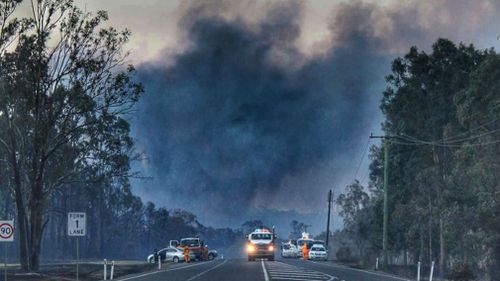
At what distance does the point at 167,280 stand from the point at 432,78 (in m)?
45.7

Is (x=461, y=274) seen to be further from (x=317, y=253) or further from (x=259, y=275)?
(x=317, y=253)

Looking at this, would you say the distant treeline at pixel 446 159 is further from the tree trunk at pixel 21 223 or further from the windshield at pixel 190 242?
the tree trunk at pixel 21 223

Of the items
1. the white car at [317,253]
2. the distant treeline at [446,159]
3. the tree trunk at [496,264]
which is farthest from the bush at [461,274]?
the white car at [317,253]

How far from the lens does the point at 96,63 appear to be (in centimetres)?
4569

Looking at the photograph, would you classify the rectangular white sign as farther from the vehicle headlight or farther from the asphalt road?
the vehicle headlight

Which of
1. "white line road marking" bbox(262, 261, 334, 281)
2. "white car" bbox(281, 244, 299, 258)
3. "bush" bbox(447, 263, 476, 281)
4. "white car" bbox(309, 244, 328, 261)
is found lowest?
"white car" bbox(281, 244, 299, 258)

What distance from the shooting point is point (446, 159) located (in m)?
69.9

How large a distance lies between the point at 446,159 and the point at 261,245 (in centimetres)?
1879

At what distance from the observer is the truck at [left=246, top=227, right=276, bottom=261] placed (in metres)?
67.5

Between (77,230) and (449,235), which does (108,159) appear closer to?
(77,230)

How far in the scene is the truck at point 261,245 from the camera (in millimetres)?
67500

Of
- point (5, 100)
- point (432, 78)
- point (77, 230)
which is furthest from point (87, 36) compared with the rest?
point (432, 78)

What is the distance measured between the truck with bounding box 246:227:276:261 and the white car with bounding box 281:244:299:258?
28336 millimetres

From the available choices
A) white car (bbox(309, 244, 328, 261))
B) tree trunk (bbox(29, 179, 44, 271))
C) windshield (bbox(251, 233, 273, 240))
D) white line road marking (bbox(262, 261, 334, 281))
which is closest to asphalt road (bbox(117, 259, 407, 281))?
A: white line road marking (bbox(262, 261, 334, 281))
